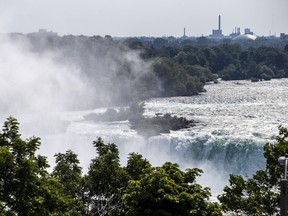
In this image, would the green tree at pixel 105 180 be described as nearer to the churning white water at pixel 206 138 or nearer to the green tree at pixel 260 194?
the green tree at pixel 260 194

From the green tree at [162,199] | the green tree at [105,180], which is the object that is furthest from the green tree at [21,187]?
the green tree at [105,180]

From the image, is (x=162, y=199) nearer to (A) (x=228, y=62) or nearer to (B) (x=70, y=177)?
(B) (x=70, y=177)

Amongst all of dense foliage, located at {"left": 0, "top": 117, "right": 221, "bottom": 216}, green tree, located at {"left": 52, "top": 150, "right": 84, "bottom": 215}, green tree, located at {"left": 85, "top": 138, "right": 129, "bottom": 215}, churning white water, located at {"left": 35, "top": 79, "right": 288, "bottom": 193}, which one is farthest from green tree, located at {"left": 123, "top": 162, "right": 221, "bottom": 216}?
churning white water, located at {"left": 35, "top": 79, "right": 288, "bottom": 193}

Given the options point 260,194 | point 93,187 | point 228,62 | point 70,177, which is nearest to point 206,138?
point 93,187

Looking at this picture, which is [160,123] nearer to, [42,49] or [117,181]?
[117,181]

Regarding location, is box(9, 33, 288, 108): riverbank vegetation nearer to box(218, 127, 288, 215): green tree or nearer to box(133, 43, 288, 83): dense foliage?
box(133, 43, 288, 83): dense foliage

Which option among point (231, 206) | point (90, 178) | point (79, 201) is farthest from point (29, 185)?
point (231, 206)
